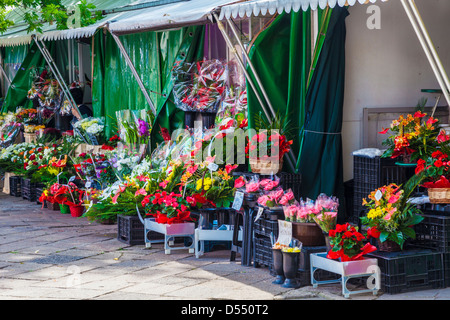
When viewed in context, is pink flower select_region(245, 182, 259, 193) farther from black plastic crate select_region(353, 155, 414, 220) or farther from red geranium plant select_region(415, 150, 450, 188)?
red geranium plant select_region(415, 150, 450, 188)

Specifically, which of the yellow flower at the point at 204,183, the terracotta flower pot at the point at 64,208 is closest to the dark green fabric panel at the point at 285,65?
the yellow flower at the point at 204,183

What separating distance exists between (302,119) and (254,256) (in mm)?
1824

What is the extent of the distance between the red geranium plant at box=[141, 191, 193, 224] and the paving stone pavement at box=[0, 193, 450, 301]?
1.20 feet

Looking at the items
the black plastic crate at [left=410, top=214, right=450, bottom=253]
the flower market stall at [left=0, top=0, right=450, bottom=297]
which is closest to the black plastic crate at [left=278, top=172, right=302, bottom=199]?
the flower market stall at [left=0, top=0, right=450, bottom=297]

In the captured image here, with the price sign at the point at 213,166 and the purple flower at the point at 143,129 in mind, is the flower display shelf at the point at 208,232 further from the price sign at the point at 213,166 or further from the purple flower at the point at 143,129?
the purple flower at the point at 143,129

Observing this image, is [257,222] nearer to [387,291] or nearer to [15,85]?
Result: [387,291]

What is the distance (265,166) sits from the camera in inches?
292

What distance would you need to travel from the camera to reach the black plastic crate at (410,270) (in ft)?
19.2

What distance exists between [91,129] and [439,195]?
666 cm

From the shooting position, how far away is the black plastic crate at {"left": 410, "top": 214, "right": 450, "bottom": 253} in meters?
6.07

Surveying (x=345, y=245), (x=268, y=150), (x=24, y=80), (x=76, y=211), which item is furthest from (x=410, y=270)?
(x=24, y=80)

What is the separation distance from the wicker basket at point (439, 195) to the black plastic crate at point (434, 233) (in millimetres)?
205

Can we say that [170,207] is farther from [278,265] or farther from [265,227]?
[278,265]

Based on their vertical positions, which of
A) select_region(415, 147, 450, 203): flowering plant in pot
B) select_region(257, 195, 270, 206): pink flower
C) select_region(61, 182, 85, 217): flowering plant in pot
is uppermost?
select_region(415, 147, 450, 203): flowering plant in pot
